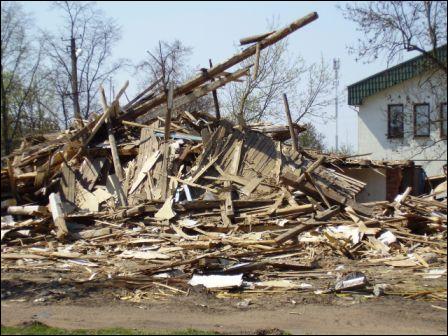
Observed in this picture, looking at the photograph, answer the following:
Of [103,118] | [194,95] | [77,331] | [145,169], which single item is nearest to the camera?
[77,331]

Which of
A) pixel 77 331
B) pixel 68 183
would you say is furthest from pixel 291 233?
pixel 68 183

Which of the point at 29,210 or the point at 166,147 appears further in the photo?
the point at 166,147

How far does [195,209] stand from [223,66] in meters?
4.18

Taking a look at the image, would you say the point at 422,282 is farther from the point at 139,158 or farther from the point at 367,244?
the point at 139,158

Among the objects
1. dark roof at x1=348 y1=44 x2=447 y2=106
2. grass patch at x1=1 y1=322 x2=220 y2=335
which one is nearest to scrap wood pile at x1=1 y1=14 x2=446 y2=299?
grass patch at x1=1 y1=322 x2=220 y2=335

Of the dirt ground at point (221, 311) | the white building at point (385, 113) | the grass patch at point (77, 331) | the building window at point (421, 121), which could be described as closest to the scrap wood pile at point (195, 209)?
the dirt ground at point (221, 311)

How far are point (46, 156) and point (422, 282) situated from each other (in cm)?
1142

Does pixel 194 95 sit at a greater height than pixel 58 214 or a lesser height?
greater

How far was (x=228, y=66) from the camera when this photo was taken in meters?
16.3

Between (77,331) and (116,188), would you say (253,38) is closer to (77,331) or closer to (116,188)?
(116,188)

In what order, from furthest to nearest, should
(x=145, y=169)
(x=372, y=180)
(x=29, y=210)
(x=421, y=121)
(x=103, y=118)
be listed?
(x=372, y=180)
(x=103, y=118)
(x=145, y=169)
(x=421, y=121)
(x=29, y=210)

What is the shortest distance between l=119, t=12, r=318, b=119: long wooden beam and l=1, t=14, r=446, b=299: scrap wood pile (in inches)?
1.5

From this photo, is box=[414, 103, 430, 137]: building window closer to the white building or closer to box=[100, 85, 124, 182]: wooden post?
the white building

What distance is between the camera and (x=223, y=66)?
16.3m
